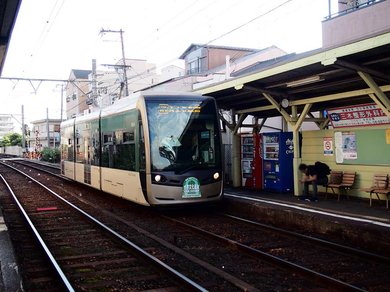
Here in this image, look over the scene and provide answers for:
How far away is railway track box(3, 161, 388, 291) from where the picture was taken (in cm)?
629

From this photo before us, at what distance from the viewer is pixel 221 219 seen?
38.5 feet

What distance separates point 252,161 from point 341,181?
3.62 meters

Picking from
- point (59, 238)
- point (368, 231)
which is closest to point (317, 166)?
point (368, 231)

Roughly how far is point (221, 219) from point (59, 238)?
4.16m

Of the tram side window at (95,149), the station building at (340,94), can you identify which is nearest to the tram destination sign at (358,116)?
the station building at (340,94)

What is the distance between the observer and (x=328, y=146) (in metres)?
13.1

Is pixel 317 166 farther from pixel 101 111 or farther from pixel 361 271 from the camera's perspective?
pixel 101 111

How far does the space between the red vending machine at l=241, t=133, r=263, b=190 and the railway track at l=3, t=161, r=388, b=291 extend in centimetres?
371

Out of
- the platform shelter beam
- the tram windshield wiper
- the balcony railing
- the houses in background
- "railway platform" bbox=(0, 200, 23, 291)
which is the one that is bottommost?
"railway platform" bbox=(0, 200, 23, 291)

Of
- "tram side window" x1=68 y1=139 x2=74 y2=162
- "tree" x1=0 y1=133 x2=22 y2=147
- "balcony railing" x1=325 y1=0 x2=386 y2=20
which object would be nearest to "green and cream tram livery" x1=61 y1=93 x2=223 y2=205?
"tram side window" x1=68 y1=139 x2=74 y2=162

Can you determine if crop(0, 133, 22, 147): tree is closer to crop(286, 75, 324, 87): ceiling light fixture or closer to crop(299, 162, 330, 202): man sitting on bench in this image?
crop(299, 162, 330, 202): man sitting on bench

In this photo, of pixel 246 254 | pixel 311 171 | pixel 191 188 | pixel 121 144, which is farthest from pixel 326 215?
pixel 121 144

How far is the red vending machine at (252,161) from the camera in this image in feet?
49.5

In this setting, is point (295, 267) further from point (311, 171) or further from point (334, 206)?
point (311, 171)
